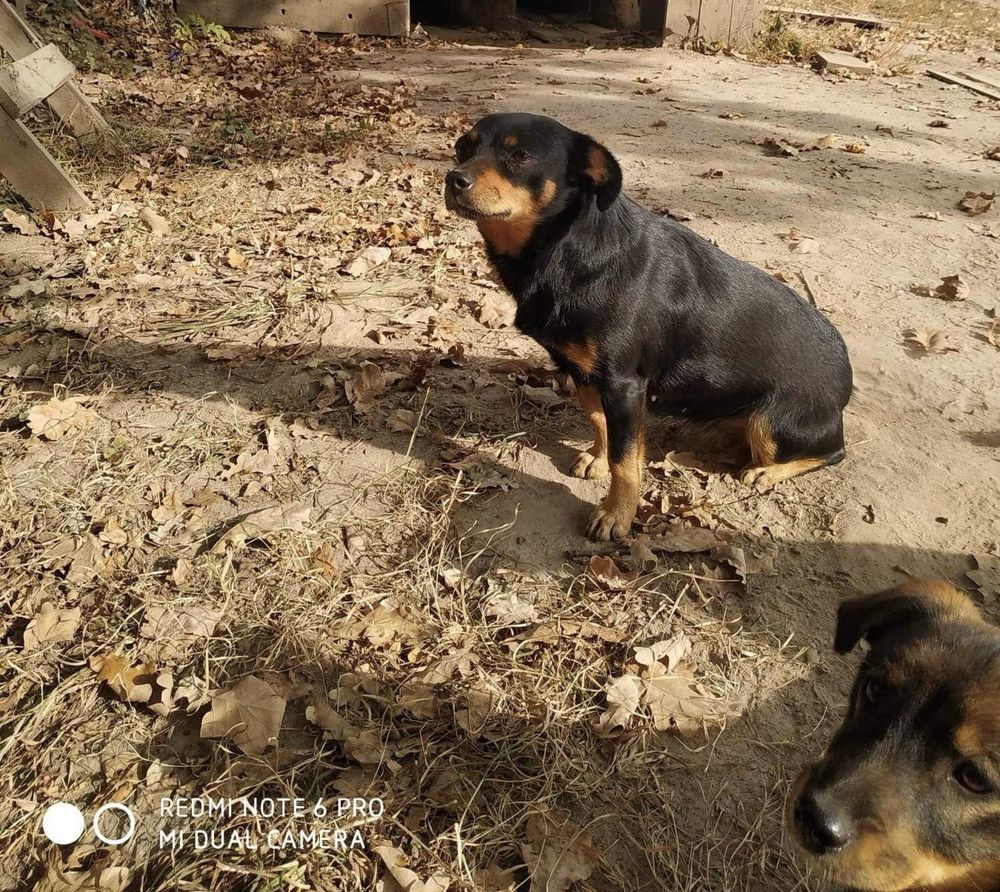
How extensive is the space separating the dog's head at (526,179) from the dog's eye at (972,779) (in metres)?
2.40

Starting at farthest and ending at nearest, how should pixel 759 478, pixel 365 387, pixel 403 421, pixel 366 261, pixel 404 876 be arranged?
1. pixel 366 261
2. pixel 365 387
3. pixel 403 421
4. pixel 759 478
5. pixel 404 876

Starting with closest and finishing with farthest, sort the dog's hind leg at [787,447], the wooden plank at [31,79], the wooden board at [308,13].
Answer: the dog's hind leg at [787,447]
the wooden plank at [31,79]
the wooden board at [308,13]

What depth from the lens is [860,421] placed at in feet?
13.1

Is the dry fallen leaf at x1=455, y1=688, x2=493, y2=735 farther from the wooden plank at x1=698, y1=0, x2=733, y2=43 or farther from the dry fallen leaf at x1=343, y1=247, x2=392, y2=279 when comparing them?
the wooden plank at x1=698, y1=0, x2=733, y2=43

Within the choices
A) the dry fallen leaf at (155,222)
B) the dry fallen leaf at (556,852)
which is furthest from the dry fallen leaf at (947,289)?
the dry fallen leaf at (155,222)

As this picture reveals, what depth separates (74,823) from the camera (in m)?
2.14

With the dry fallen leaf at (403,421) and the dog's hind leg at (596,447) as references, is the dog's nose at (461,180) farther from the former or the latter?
the dry fallen leaf at (403,421)

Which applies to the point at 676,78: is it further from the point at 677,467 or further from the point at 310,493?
the point at 310,493

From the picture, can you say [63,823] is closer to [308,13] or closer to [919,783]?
[919,783]

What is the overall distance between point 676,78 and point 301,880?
1081 centimetres

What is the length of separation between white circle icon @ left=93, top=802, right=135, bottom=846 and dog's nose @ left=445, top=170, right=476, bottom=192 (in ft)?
8.91

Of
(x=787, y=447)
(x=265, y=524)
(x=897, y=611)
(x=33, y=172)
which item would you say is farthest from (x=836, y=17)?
(x=265, y=524)

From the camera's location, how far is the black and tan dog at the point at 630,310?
3010mm

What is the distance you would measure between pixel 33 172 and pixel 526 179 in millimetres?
4615
